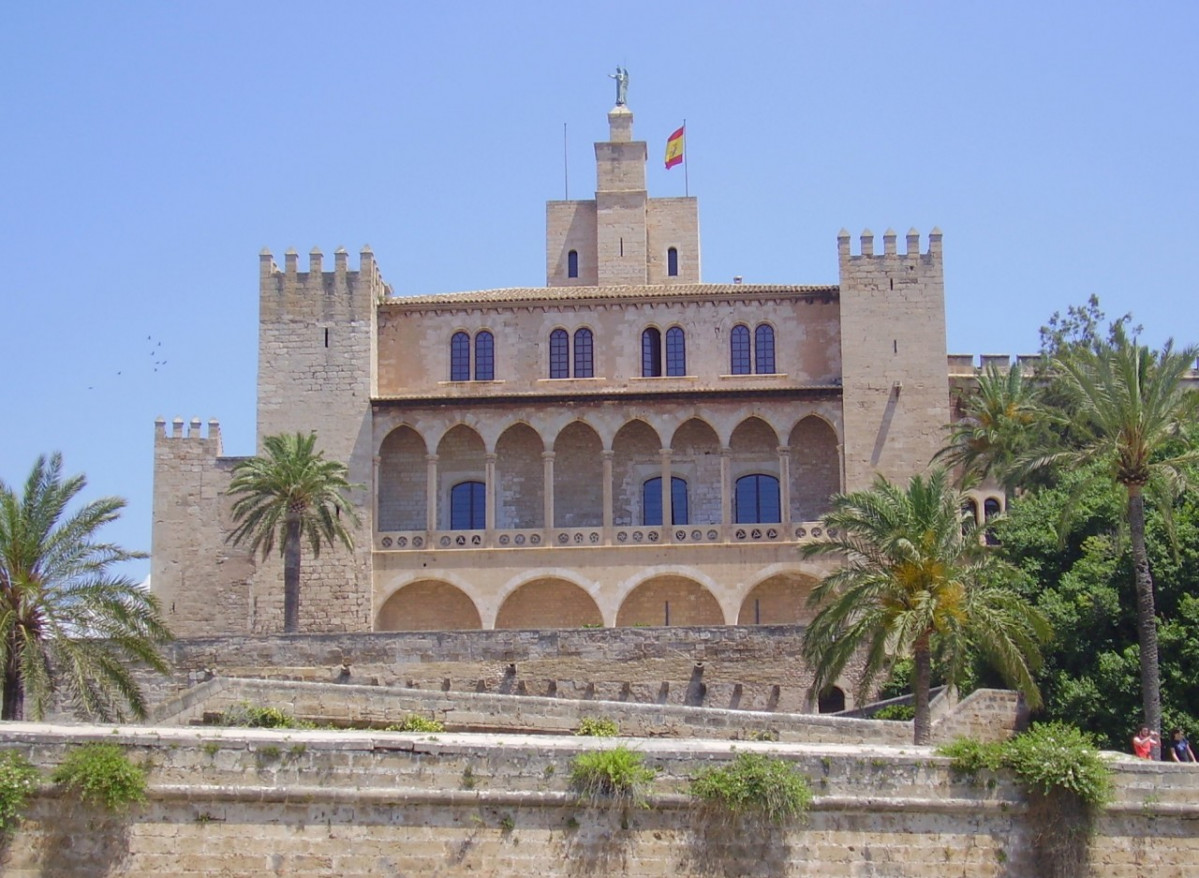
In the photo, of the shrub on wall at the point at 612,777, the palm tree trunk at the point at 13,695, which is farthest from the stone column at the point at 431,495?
the shrub on wall at the point at 612,777

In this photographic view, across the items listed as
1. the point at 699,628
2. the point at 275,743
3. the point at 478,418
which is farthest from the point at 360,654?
the point at 275,743

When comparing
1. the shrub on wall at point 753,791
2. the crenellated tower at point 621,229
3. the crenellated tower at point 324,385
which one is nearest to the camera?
→ the shrub on wall at point 753,791

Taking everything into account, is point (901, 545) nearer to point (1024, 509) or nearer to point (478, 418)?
point (1024, 509)

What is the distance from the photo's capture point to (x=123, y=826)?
19.1m

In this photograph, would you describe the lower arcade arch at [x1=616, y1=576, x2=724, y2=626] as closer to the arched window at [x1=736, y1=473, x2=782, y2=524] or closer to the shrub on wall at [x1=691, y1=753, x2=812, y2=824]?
the arched window at [x1=736, y1=473, x2=782, y2=524]

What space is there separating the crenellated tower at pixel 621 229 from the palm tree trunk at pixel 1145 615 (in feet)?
100

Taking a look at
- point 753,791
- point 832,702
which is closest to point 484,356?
point 832,702

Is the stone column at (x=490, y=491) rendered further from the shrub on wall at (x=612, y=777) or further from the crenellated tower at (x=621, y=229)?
the shrub on wall at (x=612, y=777)

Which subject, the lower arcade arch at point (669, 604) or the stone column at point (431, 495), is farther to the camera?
the stone column at point (431, 495)

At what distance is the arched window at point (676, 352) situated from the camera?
162ft

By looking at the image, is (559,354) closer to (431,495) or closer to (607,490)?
(607,490)

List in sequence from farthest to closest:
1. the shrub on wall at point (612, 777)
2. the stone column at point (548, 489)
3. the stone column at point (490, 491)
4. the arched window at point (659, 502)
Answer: the arched window at point (659, 502), the stone column at point (490, 491), the stone column at point (548, 489), the shrub on wall at point (612, 777)

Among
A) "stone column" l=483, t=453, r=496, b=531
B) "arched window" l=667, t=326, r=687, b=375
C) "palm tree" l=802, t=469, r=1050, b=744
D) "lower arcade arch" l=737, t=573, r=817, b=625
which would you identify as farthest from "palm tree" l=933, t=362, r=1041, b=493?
"palm tree" l=802, t=469, r=1050, b=744

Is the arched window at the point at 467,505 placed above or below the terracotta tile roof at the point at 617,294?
below
